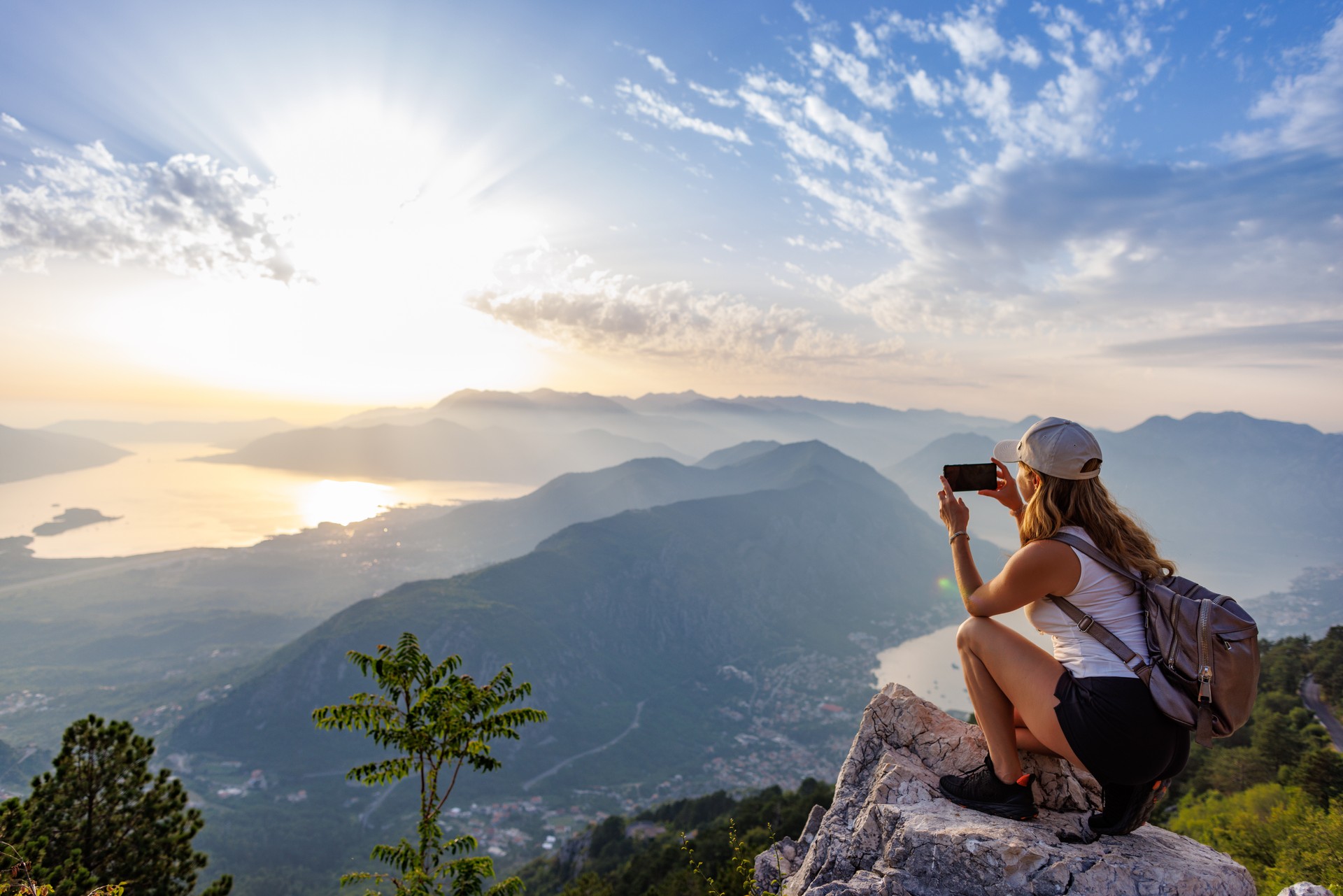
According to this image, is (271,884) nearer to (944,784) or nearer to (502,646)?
(502,646)

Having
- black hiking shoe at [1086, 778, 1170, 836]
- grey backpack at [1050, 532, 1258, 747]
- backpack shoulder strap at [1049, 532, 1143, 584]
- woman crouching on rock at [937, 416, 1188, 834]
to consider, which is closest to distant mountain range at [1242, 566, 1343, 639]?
black hiking shoe at [1086, 778, 1170, 836]

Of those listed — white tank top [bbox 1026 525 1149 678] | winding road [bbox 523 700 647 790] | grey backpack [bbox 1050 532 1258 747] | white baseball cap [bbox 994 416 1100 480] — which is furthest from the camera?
winding road [bbox 523 700 647 790]

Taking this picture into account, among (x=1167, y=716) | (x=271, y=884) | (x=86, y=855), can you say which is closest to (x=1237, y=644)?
(x=1167, y=716)

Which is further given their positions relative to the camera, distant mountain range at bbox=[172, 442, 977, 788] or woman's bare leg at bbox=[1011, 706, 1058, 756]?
distant mountain range at bbox=[172, 442, 977, 788]

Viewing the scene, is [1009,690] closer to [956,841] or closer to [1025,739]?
[1025,739]

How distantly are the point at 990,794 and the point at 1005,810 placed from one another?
177 millimetres

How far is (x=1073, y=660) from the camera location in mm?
3982

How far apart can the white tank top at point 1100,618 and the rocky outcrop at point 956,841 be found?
5.22 ft

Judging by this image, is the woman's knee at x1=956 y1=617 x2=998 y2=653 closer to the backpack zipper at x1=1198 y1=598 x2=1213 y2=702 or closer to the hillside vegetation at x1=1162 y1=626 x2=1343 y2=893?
the backpack zipper at x1=1198 y1=598 x2=1213 y2=702

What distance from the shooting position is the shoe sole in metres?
4.75

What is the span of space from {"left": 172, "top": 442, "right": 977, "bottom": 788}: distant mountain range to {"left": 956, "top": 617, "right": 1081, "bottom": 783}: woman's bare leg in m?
85.4

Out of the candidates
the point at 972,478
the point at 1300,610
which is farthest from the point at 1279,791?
the point at 1300,610

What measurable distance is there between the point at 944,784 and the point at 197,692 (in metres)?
153

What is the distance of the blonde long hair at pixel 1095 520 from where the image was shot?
3822 millimetres
